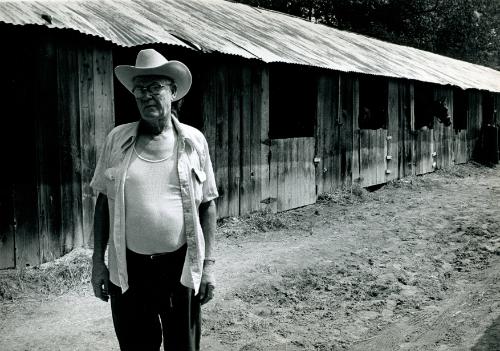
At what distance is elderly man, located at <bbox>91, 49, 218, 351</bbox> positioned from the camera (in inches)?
106

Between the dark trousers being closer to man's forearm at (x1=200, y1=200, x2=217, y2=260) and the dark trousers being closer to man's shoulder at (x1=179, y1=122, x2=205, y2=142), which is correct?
man's forearm at (x1=200, y1=200, x2=217, y2=260)

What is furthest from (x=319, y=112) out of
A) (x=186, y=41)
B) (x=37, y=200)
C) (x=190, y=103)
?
(x=37, y=200)

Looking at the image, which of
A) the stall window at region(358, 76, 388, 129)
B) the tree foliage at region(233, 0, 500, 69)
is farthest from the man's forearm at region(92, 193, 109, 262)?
the tree foliage at region(233, 0, 500, 69)

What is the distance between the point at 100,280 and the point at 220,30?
736 cm

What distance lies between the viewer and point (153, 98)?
9.29ft

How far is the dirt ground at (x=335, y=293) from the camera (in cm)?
448

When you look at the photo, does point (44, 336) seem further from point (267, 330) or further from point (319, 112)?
point (319, 112)

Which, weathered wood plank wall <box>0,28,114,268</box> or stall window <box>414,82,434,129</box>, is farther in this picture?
stall window <box>414,82,434,129</box>

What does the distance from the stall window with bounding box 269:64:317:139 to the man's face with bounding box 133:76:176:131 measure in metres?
7.06

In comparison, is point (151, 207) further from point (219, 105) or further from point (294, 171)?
point (294, 171)

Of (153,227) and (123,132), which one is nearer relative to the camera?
(153,227)

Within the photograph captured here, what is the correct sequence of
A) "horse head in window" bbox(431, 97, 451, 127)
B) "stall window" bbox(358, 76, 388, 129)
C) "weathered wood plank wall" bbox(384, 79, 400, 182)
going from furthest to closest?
"horse head in window" bbox(431, 97, 451, 127)
"weathered wood plank wall" bbox(384, 79, 400, 182)
"stall window" bbox(358, 76, 388, 129)

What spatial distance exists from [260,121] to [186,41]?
2432mm

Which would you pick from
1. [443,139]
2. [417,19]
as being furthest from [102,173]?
[417,19]
